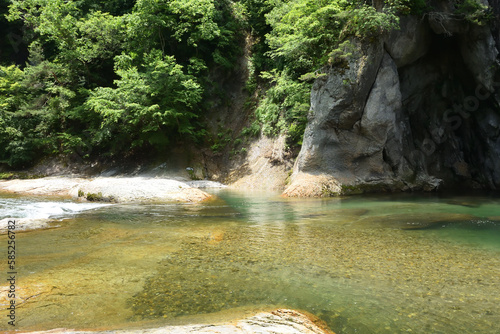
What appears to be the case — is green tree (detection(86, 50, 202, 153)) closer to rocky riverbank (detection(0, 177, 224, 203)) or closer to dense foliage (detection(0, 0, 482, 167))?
dense foliage (detection(0, 0, 482, 167))

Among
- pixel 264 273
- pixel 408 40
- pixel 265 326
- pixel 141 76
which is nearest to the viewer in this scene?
pixel 265 326

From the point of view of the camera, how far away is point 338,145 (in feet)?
45.9

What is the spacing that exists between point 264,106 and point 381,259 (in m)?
Result: 15.6

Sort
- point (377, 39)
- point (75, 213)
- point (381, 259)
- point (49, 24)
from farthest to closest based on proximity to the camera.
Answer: point (49, 24) < point (377, 39) < point (75, 213) < point (381, 259)

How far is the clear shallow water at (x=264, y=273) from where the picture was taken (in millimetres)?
3025

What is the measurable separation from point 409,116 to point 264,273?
16616mm

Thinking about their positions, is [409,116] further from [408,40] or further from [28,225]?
[28,225]

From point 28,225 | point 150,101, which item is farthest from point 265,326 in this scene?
point 150,101

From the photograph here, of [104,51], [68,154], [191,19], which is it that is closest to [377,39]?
[191,19]

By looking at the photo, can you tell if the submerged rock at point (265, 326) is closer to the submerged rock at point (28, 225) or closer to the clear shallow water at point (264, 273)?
the clear shallow water at point (264, 273)

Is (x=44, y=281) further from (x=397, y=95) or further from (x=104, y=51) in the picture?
(x=104, y=51)

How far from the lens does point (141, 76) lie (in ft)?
62.6

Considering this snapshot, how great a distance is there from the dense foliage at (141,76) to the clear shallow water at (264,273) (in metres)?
10.4

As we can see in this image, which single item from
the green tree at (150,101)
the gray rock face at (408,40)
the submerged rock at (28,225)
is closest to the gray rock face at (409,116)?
the gray rock face at (408,40)
